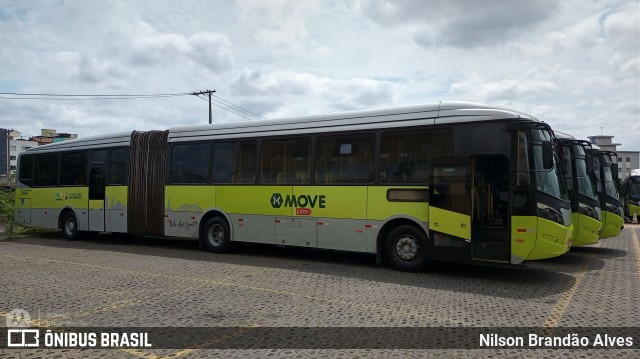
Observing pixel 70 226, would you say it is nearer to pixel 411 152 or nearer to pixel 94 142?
pixel 94 142

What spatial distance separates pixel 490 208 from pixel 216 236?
7096 millimetres

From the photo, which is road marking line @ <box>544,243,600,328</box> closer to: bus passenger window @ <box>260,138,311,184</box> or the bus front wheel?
bus passenger window @ <box>260,138,311,184</box>

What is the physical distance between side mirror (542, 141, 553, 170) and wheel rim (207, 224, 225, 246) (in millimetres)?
A: 7791

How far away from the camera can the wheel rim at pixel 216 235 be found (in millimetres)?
12677

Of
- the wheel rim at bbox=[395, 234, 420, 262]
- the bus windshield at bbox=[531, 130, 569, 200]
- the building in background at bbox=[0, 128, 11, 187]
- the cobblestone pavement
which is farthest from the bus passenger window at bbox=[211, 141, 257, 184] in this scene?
the building in background at bbox=[0, 128, 11, 187]

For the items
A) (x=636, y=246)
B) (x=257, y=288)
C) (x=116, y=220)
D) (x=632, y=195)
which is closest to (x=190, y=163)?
(x=116, y=220)

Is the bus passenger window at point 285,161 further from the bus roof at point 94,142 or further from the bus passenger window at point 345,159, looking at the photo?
the bus roof at point 94,142

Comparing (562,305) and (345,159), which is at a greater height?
(345,159)

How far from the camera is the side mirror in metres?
8.36

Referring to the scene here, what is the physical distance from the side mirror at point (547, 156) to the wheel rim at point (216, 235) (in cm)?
779

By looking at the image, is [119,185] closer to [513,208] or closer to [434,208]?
[434,208]

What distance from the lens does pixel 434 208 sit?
30.1 ft

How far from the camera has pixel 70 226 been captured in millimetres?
16203

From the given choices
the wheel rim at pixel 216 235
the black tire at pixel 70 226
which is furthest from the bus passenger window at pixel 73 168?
the wheel rim at pixel 216 235
